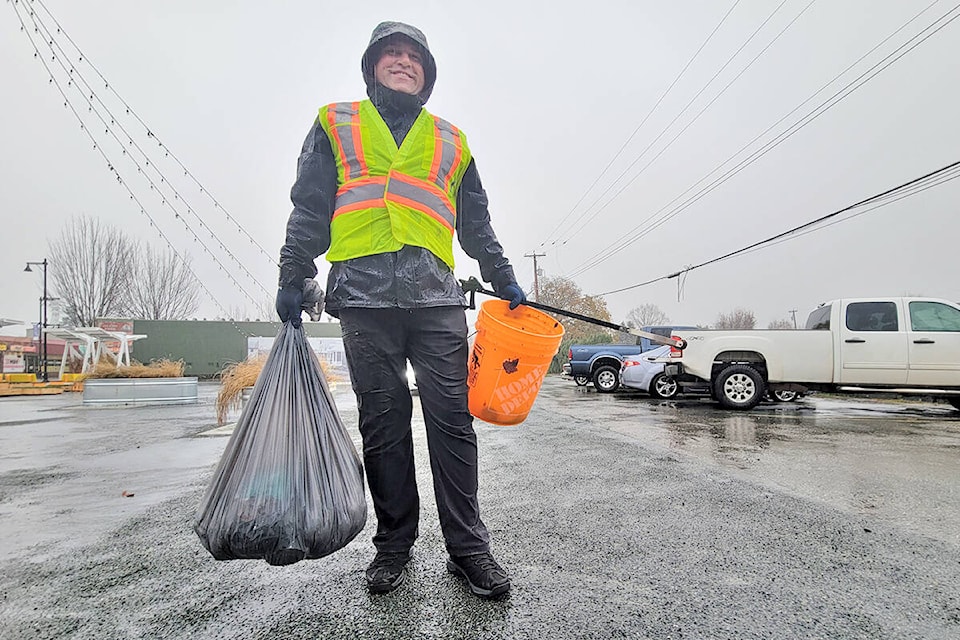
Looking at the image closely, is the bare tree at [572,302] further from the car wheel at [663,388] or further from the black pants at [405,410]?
the black pants at [405,410]

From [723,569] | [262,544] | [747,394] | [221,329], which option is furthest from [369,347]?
[221,329]

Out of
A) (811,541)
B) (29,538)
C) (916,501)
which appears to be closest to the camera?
(811,541)

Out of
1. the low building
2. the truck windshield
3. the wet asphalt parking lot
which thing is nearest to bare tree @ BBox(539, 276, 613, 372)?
the low building

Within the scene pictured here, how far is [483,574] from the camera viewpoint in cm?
176

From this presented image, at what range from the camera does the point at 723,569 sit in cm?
193

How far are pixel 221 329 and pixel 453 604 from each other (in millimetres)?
35701

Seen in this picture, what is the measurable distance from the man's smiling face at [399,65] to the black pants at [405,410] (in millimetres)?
912

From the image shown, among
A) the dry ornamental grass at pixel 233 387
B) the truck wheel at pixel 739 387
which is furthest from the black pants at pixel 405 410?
the truck wheel at pixel 739 387

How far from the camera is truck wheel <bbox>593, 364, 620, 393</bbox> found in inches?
607

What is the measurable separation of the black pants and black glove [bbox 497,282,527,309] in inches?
12.7

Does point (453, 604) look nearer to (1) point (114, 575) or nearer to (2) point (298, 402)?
(2) point (298, 402)

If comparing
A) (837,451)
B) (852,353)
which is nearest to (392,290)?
(837,451)

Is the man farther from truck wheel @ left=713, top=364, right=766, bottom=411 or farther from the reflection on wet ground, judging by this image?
truck wheel @ left=713, top=364, right=766, bottom=411

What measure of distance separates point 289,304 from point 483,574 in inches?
46.7
